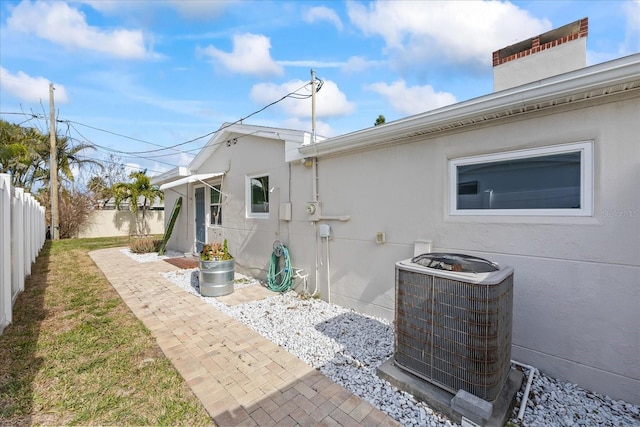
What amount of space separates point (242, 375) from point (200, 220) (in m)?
8.89

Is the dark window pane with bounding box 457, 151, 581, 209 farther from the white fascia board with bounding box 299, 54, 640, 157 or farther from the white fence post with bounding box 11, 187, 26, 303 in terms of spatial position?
the white fence post with bounding box 11, 187, 26, 303

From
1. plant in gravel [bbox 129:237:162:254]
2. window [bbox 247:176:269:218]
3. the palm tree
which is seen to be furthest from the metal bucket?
the palm tree

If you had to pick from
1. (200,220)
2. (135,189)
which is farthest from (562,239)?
(135,189)

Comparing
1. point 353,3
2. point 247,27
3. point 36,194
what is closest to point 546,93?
point 353,3

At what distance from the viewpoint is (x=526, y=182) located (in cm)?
346

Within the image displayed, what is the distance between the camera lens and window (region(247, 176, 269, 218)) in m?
7.72

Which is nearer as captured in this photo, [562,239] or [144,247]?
[562,239]

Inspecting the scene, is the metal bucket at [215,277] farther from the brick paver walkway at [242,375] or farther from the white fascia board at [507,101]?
the white fascia board at [507,101]

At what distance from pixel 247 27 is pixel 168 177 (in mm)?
6789

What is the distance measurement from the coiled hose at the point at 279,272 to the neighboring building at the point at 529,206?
1207mm

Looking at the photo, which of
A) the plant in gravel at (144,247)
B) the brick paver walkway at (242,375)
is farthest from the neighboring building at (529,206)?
the plant in gravel at (144,247)

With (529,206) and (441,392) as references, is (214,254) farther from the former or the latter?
(529,206)

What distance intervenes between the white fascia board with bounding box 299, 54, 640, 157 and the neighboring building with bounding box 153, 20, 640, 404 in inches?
0.5

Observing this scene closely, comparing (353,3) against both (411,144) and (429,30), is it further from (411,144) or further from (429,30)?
(411,144)
